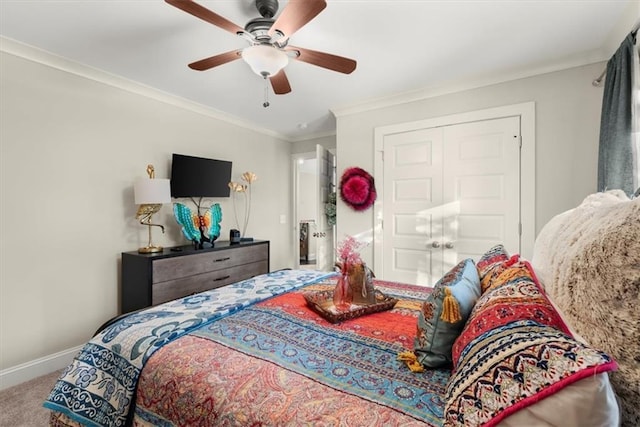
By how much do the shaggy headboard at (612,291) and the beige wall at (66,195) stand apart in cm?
340

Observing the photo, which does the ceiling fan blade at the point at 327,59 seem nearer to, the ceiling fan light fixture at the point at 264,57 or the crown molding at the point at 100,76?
the ceiling fan light fixture at the point at 264,57

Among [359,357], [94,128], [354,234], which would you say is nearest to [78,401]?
[359,357]

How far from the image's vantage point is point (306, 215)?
6969mm

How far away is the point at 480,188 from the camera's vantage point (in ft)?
9.56

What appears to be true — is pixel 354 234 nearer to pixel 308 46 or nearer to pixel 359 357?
pixel 308 46

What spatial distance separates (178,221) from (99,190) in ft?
2.44

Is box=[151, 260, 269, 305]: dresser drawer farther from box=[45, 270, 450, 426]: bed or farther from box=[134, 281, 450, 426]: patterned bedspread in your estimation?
box=[134, 281, 450, 426]: patterned bedspread

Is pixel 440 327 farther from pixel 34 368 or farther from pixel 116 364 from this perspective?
pixel 34 368

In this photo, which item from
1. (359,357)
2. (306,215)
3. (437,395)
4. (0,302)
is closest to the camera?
(437,395)

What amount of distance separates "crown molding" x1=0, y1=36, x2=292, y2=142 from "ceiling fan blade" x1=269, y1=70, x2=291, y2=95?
161 cm

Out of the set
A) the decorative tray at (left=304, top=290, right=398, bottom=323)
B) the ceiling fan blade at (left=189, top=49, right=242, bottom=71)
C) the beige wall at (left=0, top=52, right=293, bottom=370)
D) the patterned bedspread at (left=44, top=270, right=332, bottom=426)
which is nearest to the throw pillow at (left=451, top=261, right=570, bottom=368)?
the decorative tray at (left=304, top=290, right=398, bottom=323)

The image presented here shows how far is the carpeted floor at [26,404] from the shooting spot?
186cm

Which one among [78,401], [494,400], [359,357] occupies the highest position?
[494,400]

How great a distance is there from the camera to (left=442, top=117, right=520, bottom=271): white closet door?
2781mm
